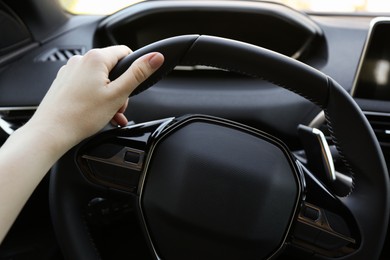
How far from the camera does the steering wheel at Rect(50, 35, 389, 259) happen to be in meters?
0.71

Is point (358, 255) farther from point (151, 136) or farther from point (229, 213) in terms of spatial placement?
point (151, 136)

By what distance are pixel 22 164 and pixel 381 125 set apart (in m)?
0.81

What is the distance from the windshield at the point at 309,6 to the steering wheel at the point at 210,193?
2.73 ft

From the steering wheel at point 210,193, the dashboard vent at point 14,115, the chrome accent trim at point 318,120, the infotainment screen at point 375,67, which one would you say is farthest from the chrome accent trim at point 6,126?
the infotainment screen at point 375,67

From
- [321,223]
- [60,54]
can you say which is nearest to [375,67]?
[321,223]

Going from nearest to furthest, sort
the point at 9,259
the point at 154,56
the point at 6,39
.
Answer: the point at 154,56, the point at 9,259, the point at 6,39

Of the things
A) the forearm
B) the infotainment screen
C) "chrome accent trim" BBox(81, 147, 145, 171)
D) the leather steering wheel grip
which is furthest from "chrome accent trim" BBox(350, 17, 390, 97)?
the forearm

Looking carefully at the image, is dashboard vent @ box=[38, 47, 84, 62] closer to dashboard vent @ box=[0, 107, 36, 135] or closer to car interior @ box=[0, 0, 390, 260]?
dashboard vent @ box=[0, 107, 36, 135]

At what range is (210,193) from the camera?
771 millimetres

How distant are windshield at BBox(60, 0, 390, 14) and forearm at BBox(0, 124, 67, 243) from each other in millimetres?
930

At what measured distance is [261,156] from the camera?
0.78 m

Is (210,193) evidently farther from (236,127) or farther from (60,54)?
(60,54)

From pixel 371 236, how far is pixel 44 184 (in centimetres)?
90

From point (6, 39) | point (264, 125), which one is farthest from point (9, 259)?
point (264, 125)
